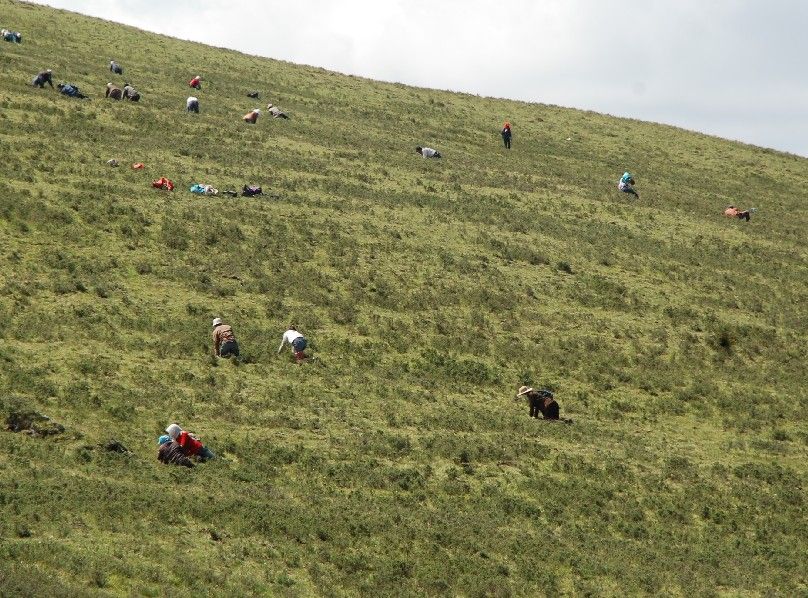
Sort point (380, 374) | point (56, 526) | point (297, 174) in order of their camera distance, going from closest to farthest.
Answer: point (56, 526) → point (380, 374) → point (297, 174)

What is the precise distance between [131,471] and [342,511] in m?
5.07

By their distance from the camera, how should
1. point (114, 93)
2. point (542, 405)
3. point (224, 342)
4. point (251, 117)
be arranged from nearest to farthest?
point (224, 342) → point (542, 405) → point (114, 93) → point (251, 117)

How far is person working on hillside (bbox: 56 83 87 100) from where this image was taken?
65.3 metres

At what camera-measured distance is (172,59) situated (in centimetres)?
8350

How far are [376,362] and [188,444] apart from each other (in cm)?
1195

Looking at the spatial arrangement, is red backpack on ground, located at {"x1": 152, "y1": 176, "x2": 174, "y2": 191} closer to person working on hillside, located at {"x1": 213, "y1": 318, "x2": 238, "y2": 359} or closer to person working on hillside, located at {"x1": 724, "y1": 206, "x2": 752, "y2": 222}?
person working on hillside, located at {"x1": 213, "y1": 318, "x2": 238, "y2": 359}

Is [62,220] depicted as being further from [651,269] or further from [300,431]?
[651,269]

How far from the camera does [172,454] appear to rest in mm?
28281

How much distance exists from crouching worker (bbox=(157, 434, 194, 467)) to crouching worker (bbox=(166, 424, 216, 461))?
0.66ft

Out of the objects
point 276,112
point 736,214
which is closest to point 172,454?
point 276,112

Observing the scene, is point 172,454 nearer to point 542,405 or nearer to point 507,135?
point 542,405

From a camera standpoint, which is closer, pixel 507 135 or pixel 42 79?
pixel 42 79

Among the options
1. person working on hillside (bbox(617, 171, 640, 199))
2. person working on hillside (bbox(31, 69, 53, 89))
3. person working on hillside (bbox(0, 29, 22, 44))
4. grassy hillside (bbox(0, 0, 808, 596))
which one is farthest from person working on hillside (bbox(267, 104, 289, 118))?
person working on hillside (bbox(617, 171, 640, 199))

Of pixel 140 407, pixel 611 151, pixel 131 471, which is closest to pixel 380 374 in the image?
pixel 140 407
